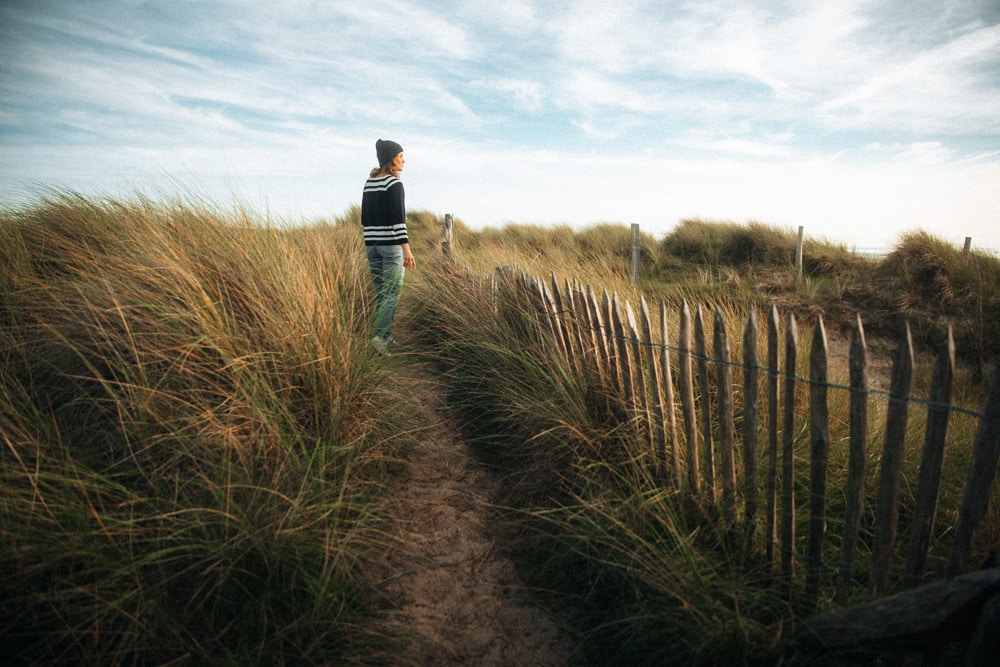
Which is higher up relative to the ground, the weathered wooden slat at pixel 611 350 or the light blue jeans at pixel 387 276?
the light blue jeans at pixel 387 276

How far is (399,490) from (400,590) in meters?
0.71

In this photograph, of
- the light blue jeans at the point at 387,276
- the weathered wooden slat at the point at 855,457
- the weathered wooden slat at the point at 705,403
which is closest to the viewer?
the weathered wooden slat at the point at 855,457

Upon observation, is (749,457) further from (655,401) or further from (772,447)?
(655,401)

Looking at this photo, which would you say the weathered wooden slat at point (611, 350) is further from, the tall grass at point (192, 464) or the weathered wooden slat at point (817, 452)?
the tall grass at point (192, 464)

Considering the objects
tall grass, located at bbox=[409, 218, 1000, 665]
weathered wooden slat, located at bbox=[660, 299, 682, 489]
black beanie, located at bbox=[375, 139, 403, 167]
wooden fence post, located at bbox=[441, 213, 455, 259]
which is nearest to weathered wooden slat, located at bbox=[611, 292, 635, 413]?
tall grass, located at bbox=[409, 218, 1000, 665]

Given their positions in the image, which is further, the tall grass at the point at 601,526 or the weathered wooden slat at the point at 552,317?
the weathered wooden slat at the point at 552,317

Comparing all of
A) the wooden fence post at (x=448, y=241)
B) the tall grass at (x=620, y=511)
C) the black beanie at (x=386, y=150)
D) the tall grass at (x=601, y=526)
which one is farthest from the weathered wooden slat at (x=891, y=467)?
the wooden fence post at (x=448, y=241)

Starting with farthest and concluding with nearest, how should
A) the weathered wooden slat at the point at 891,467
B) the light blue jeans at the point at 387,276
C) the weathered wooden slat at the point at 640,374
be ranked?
the light blue jeans at the point at 387,276 → the weathered wooden slat at the point at 640,374 → the weathered wooden slat at the point at 891,467

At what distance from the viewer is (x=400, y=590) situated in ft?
8.24

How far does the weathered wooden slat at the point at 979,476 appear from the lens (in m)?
Answer: 1.74

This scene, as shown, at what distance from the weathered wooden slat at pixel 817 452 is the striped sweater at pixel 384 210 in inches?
151

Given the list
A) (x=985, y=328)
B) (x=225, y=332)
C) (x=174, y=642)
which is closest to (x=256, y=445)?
(x=225, y=332)

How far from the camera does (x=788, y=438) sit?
89.3 inches

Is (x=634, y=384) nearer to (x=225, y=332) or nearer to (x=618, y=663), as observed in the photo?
(x=618, y=663)
